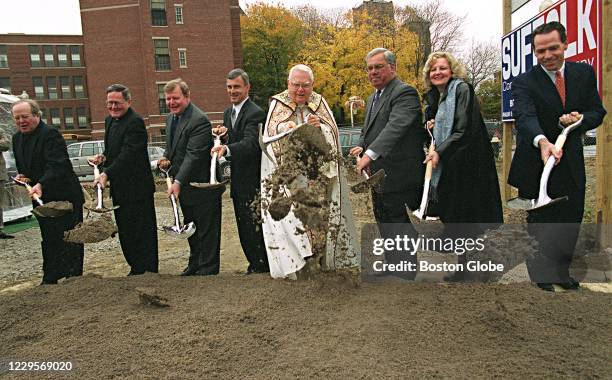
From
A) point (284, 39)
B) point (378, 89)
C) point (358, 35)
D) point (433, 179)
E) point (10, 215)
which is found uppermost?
point (284, 39)

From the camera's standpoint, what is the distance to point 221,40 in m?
35.1

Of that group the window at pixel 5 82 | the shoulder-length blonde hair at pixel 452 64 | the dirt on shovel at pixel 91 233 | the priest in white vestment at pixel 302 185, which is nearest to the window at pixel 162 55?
the window at pixel 5 82

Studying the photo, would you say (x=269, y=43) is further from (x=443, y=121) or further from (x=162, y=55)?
(x=443, y=121)

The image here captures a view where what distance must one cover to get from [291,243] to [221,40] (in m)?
34.2

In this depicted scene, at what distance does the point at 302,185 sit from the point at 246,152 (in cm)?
91

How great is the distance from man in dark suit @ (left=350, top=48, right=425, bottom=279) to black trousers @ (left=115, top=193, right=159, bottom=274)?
1943 mm

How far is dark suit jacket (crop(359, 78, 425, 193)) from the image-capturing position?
3223 mm

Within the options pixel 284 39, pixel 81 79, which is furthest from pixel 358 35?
pixel 81 79

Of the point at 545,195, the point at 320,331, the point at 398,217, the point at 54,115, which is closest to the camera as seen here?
the point at 320,331

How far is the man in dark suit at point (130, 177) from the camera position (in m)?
3.97

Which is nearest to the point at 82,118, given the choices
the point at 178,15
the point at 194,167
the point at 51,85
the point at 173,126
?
the point at 51,85

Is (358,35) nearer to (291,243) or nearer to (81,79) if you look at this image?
(291,243)

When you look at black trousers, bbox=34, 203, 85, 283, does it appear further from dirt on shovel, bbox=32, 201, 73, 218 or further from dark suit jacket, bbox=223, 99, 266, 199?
dark suit jacket, bbox=223, 99, 266, 199

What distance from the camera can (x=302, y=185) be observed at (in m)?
3.07
